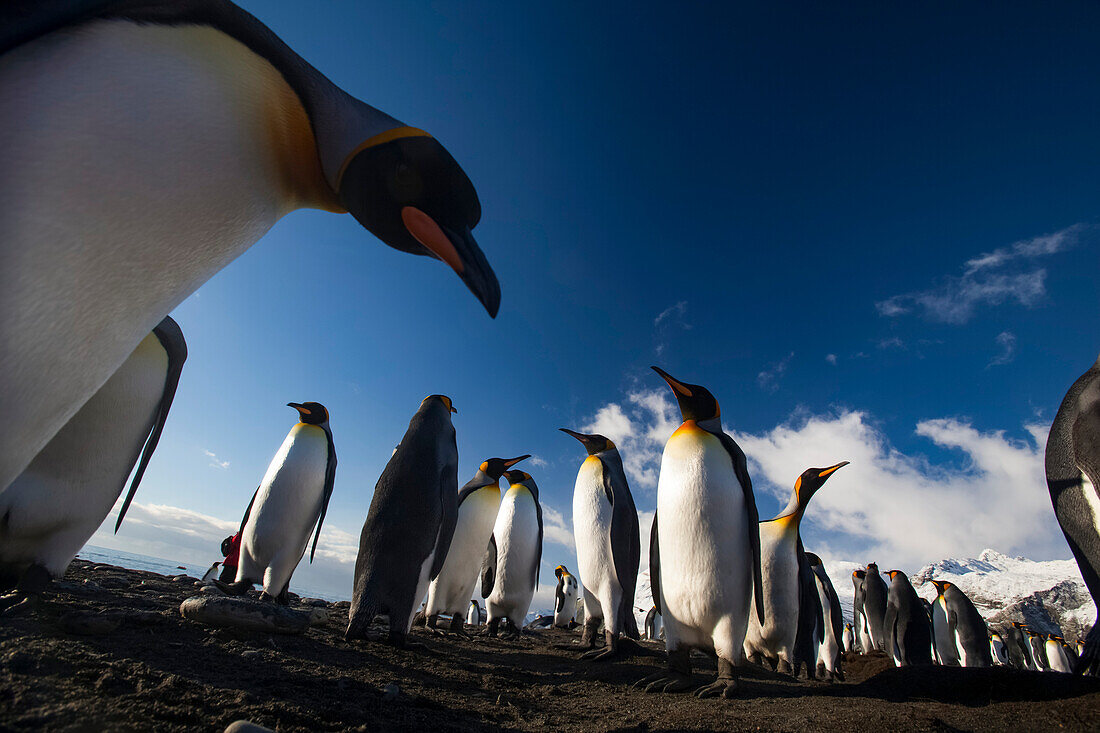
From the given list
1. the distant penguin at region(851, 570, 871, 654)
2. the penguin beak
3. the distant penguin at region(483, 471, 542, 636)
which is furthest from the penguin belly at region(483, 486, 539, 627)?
the distant penguin at region(851, 570, 871, 654)

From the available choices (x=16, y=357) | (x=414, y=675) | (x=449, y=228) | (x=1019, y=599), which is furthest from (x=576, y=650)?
(x=1019, y=599)

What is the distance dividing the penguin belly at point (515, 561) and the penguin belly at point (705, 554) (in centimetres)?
396

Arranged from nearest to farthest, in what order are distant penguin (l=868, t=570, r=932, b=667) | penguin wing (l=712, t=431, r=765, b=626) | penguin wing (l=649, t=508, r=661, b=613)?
penguin wing (l=712, t=431, r=765, b=626), penguin wing (l=649, t=508, r=661, b=613), distant penguin (l=868, t=570, r=932, b=667)

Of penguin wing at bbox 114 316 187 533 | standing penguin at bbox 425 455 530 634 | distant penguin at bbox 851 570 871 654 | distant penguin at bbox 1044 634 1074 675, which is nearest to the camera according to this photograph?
penguin wing at bbox 114 316 187 533

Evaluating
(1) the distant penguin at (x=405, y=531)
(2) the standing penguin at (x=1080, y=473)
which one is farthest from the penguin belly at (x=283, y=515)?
(2) the standing penguin at (x=1080, y=473)

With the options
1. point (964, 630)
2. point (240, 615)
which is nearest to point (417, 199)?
point (240, 615)

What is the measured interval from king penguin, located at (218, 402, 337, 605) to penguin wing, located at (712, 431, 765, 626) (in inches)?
167

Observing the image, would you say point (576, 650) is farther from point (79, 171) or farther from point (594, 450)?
point (79, 171)

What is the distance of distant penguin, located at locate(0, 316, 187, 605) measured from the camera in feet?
8.80

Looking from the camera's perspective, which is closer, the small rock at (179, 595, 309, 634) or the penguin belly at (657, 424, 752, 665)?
the small rock at (179, 595, 309, 634)

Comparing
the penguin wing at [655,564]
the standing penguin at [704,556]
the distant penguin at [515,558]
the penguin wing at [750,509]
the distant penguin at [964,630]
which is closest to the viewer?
the standing penguin at [704,556]

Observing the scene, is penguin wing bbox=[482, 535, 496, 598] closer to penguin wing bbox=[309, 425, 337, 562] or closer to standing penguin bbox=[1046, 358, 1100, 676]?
penguin wing bbox=[309, 425, 337, 562]

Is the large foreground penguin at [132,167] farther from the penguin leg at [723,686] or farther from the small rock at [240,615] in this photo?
the penguin leg at [723,686]

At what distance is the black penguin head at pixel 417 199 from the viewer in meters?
1.50
